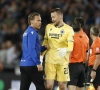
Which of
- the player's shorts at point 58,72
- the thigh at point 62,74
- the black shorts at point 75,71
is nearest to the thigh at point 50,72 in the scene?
the player's shorts at point 58,72

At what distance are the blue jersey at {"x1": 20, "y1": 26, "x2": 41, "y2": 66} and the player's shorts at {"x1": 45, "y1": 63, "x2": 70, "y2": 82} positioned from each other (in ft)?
2.10

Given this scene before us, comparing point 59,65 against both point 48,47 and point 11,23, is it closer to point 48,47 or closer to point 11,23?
point 48,47

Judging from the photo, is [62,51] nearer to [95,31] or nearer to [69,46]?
[69,46]

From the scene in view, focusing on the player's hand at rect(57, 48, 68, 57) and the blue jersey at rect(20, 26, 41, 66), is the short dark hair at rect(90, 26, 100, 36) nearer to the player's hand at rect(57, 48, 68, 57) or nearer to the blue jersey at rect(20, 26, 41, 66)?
the player's hand at rect(57, 48, 68, 57)

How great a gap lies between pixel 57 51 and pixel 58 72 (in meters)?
0.49

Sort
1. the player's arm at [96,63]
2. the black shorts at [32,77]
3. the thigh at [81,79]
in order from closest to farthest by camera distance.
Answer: the black shorts at [32,77]
the player's arm at [96,63]
the thigh at [81,79]

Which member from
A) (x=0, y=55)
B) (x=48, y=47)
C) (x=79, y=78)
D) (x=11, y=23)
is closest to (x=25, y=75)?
(x=48, y=47)

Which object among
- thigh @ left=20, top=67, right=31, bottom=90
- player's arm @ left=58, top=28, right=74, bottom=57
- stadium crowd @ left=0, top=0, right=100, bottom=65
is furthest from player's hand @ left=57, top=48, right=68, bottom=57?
stadium crowd @ left=0, top=0, right=100, bottom=65

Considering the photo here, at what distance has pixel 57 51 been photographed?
11656 mm

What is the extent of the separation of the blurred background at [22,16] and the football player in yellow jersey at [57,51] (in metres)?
6.53

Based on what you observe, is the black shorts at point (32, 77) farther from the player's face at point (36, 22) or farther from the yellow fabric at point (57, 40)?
the player's face at point (36, 22)

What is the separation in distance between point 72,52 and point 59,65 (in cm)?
70

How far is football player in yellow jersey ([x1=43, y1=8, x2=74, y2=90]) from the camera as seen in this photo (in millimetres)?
11625

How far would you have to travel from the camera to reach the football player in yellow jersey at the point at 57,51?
11.6m
